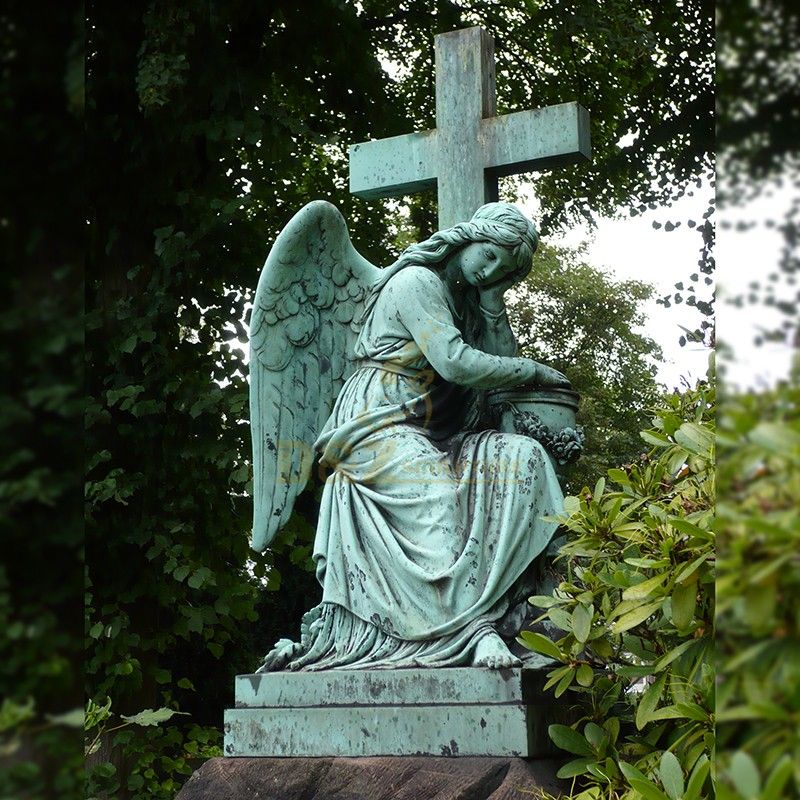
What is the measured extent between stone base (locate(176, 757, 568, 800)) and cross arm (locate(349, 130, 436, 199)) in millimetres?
1966

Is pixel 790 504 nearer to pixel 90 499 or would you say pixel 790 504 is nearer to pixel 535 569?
pixel 535 569

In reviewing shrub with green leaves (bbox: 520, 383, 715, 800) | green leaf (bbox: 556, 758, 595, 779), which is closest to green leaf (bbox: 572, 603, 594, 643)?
shrub with green leaves (bbox: 520, 383, 715, 800)

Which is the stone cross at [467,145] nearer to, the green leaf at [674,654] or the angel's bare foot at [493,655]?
the angel's bare foot at [493,655]

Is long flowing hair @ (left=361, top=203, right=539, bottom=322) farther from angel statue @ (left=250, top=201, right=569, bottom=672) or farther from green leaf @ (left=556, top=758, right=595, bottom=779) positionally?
green leaf @ (left=556, top=758, right=595, bottom=779)

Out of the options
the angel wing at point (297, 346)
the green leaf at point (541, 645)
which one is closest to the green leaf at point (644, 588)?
the green leaf at point (541, 645)

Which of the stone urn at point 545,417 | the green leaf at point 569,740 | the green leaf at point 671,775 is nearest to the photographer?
the green leaf at point 671,775

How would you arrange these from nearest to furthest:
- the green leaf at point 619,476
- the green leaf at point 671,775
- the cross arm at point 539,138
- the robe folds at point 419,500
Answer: the green leaf at point 671,775
the green leaf at point 619,476
the robe folds at point 419,500
the cross arm at point 539,138

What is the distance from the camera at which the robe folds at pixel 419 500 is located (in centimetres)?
338

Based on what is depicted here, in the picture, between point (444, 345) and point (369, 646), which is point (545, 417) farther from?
point (369, 646)

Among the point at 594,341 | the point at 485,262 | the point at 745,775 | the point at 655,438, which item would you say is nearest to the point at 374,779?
the point at 655,438

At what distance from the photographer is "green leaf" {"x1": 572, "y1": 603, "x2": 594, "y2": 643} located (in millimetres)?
3041

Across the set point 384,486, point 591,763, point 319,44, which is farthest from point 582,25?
point 591,763

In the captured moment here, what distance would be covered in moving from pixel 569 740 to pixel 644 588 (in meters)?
0.53

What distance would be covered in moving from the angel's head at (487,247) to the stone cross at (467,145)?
0.32 metres
